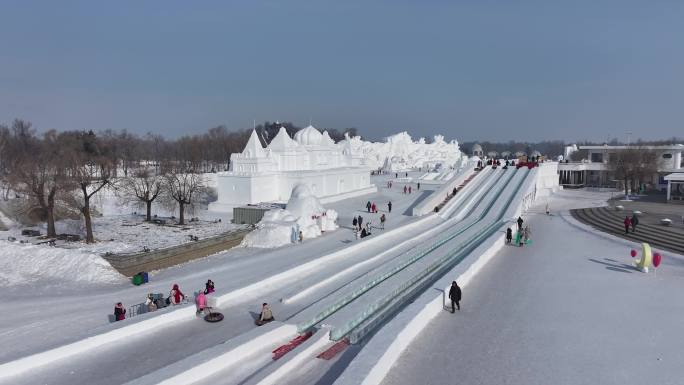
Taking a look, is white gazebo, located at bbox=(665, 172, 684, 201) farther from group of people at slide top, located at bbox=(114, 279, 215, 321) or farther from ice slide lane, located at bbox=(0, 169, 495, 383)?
ice slide lane, located at bbox=(0, 169, 495, 383)

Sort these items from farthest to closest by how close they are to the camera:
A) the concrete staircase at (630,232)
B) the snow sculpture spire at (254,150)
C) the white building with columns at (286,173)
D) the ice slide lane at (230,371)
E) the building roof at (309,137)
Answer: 1. the building roof at (309,137)
2. the snow sculpture spire at (254,150)
3. the white building with columns at (286,173)
4. the concrete staircase at (630,232)
5. the ice slide lane at (230,371)

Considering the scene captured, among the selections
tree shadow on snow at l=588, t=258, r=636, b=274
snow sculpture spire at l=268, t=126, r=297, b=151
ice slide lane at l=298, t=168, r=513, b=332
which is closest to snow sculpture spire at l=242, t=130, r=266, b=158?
snow sculpture spire at l=268, t=126, r=297, b=151

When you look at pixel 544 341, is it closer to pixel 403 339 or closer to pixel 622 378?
pixel 622 378

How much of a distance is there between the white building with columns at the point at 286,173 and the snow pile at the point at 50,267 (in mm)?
15335

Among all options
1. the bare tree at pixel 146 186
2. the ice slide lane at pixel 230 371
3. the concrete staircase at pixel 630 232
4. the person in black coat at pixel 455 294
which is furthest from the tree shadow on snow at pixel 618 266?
the bare tree at pixel 146 186

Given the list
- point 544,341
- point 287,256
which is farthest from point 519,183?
point 544,341

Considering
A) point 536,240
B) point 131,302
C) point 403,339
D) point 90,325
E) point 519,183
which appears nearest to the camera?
point 403,339

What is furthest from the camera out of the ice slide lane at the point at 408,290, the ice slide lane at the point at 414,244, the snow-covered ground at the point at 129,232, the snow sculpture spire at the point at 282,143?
the snow sculpture spire at the point at 282,143

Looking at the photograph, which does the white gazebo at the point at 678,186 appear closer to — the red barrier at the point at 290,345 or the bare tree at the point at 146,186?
the red barrier at the point at 290,345

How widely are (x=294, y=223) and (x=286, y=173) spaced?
13.4 metres

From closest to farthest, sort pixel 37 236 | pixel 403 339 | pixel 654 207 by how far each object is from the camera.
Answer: pixel 403 339
pixel 37 236
pixel 654 207

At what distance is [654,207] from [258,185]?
76.8 ft

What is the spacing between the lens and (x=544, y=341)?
8883mm

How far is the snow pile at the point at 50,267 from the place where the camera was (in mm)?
14727
